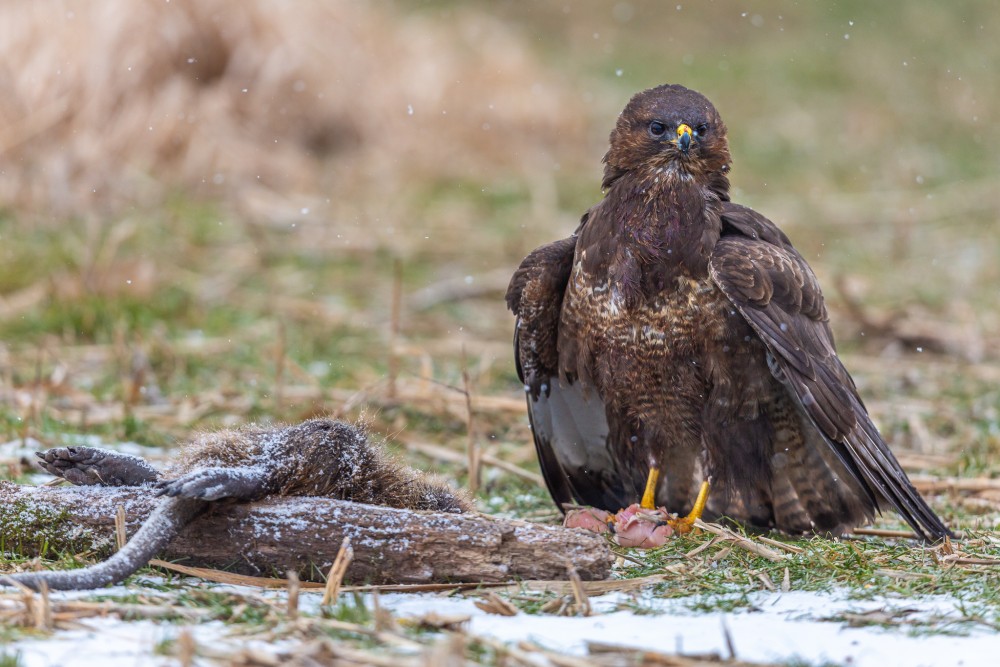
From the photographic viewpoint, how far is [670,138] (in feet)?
13.3

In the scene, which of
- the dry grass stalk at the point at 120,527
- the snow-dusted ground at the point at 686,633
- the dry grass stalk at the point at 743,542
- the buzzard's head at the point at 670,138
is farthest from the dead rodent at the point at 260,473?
the buzzard's head at the point at 670,138

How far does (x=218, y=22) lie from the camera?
33.1 feet

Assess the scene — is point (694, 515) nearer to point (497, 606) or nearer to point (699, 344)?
point (699, 344)

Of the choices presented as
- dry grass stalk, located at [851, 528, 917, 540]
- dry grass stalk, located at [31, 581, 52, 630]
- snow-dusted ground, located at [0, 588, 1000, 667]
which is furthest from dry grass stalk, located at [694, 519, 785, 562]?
dry grass stalk, located at [31, 581, 52, 630]

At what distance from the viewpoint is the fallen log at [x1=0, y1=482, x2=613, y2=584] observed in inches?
125

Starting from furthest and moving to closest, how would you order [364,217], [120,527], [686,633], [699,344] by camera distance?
[364,217] < [699,344] < [120,527] < [686,633]

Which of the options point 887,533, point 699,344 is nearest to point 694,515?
point 699,344

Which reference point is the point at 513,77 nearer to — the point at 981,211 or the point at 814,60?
the point at 981,211

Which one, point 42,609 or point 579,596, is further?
point 579,596

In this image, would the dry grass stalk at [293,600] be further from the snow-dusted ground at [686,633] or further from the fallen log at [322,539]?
the fallen log at [322,539]

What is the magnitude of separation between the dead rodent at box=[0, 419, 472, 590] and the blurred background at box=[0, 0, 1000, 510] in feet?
1.28

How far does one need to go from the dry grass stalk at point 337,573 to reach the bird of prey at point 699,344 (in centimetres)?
121

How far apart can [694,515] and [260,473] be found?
53.7 inches

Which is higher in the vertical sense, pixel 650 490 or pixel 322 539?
pixel 650 490
